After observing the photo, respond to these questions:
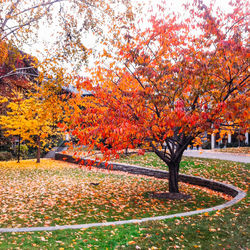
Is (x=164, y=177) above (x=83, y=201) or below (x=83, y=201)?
above

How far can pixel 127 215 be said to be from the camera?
25.5ft

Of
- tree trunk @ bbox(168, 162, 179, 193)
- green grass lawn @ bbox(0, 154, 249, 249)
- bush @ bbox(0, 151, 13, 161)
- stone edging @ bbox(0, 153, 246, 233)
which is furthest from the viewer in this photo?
bush @ bbox(0, 151, 13, 161)

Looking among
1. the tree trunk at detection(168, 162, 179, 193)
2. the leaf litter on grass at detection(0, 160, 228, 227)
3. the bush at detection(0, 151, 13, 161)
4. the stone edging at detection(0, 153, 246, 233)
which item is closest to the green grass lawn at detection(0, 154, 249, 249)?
the leaf litter on grass at detection(0, 160, 228, 227)

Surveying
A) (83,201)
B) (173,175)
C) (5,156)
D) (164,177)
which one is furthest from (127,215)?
(5,156)

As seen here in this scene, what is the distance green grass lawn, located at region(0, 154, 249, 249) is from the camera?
5.15 meters

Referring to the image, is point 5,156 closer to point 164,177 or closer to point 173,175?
point 164,177

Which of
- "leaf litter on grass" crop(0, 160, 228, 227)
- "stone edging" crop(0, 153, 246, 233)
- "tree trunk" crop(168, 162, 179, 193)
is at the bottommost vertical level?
"leaf litter on grass" crop(0, 160, 228, 227)

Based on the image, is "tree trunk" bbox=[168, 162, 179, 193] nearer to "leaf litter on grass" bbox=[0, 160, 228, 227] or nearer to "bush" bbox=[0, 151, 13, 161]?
"leaf litter on grass" bbox=[0, 160, 228, 227]

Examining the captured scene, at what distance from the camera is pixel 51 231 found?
5.72 metres

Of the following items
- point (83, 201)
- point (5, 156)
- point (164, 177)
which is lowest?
point (83, 201)

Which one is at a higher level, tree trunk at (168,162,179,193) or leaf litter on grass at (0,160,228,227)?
tree trunk at (168,162,179,193)

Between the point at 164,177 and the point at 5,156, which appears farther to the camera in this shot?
the point at 5,156

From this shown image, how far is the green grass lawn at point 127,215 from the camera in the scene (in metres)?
5.15

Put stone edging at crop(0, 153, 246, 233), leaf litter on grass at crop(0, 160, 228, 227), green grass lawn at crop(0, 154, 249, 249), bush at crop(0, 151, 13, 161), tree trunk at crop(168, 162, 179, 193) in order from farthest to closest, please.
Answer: bush at crop(0, 151, 13, 161) → tree trunk at crop(168, 162, 179, 193) → leaf litter on grass at crop(0, 160, 228, 227) → stone edging at crop(0, 153, 246, 233) → green grass lawn at crop(0, 154, 249, 249)
